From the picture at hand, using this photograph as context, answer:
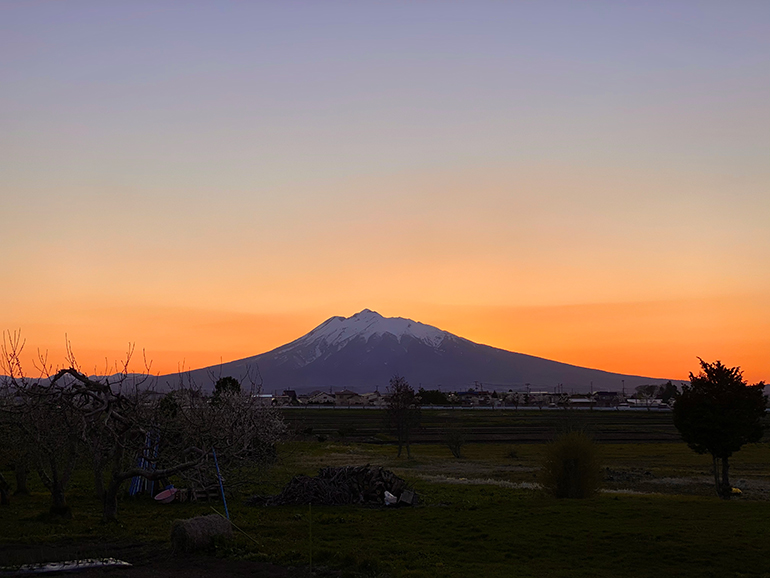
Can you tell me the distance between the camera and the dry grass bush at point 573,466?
82.4ft

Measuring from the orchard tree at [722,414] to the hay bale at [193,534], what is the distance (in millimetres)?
24623

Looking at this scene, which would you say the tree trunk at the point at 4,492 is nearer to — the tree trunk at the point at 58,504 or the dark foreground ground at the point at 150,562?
the tree trunk at the point at 58,504

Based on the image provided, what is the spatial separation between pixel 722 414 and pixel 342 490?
18891 mm

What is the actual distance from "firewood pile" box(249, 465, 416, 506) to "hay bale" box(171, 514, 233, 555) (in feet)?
30.1

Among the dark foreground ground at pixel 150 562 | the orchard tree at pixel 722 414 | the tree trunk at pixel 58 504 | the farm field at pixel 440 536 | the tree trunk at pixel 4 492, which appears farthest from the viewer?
the orchard tree at pixel 722 414

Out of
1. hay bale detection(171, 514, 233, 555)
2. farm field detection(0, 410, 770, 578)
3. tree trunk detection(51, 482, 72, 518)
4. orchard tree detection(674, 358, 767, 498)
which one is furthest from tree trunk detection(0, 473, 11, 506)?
orchard tree detection(674, 358, 767, 498)

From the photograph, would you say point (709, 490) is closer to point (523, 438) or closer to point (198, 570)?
point (198, 570)

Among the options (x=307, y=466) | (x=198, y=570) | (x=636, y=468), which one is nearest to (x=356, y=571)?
(x=198, y=570)

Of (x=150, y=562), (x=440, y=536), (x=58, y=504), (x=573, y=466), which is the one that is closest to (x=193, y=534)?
(x=150, y=562)

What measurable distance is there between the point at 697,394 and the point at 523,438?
4654 centimetres

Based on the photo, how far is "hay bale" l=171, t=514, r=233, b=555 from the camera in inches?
630

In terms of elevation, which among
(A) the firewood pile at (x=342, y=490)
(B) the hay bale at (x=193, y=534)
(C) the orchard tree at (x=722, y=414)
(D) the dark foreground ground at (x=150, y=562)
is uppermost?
(C) the orchard tree at (x=722, y=414)

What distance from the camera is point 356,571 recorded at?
46.3 ft

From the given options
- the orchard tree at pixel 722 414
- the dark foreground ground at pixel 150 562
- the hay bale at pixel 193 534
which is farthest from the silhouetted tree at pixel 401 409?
the dark foreground ground at pixel 150 562
